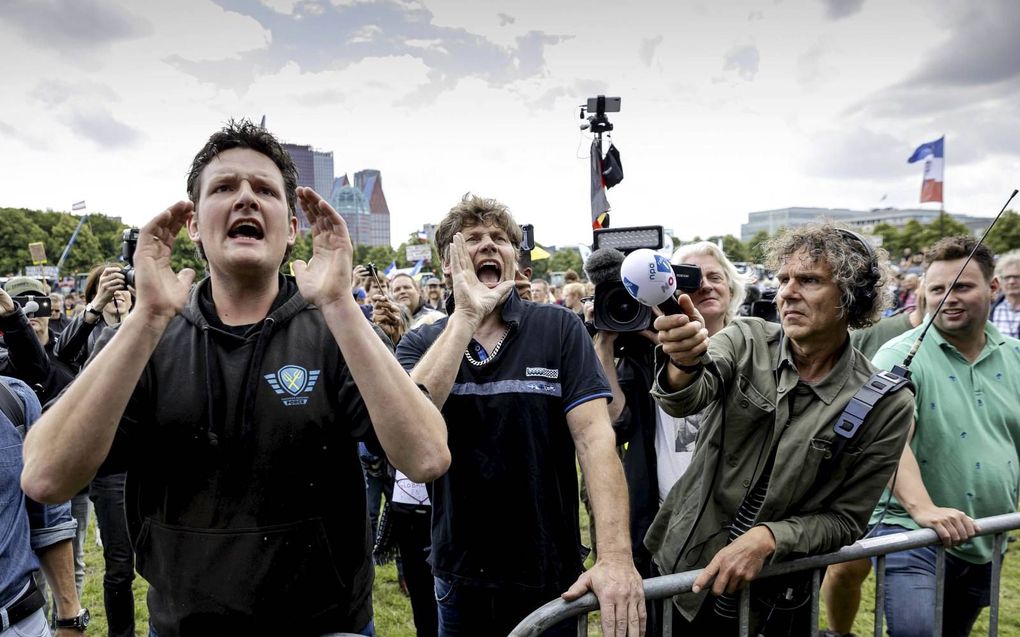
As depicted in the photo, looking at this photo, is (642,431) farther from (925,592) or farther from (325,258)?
(325,258)

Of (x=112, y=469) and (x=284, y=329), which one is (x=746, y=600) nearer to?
(x=284, y=329)

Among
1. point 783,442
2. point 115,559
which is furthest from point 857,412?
point 115,559

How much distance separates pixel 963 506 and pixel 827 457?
1.29 metres

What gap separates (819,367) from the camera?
231cm

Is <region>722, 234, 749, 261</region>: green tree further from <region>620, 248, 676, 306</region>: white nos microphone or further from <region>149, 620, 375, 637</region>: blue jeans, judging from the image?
<region>149, 620, 375, 637</region>: blue jeans

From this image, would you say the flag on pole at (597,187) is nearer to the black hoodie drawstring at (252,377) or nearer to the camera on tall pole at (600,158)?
the camera on tall pole at (600,158)

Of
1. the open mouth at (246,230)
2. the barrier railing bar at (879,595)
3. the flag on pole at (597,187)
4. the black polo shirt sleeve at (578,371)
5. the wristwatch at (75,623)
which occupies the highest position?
the flag on pole at (597,187)

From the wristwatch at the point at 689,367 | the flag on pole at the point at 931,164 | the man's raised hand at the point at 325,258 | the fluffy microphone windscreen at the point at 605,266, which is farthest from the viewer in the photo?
the flag on pole at the point at 931,164

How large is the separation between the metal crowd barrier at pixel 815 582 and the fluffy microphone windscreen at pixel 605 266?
1064 millimetres

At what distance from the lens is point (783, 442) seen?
2164 millimetres

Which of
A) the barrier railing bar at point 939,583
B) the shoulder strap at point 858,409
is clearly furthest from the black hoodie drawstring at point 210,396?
the barrier railing bar at point 939,583

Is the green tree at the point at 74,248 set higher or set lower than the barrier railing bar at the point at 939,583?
higher

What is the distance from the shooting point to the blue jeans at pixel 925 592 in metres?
2.55

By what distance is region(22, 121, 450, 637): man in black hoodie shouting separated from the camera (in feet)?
4.71
